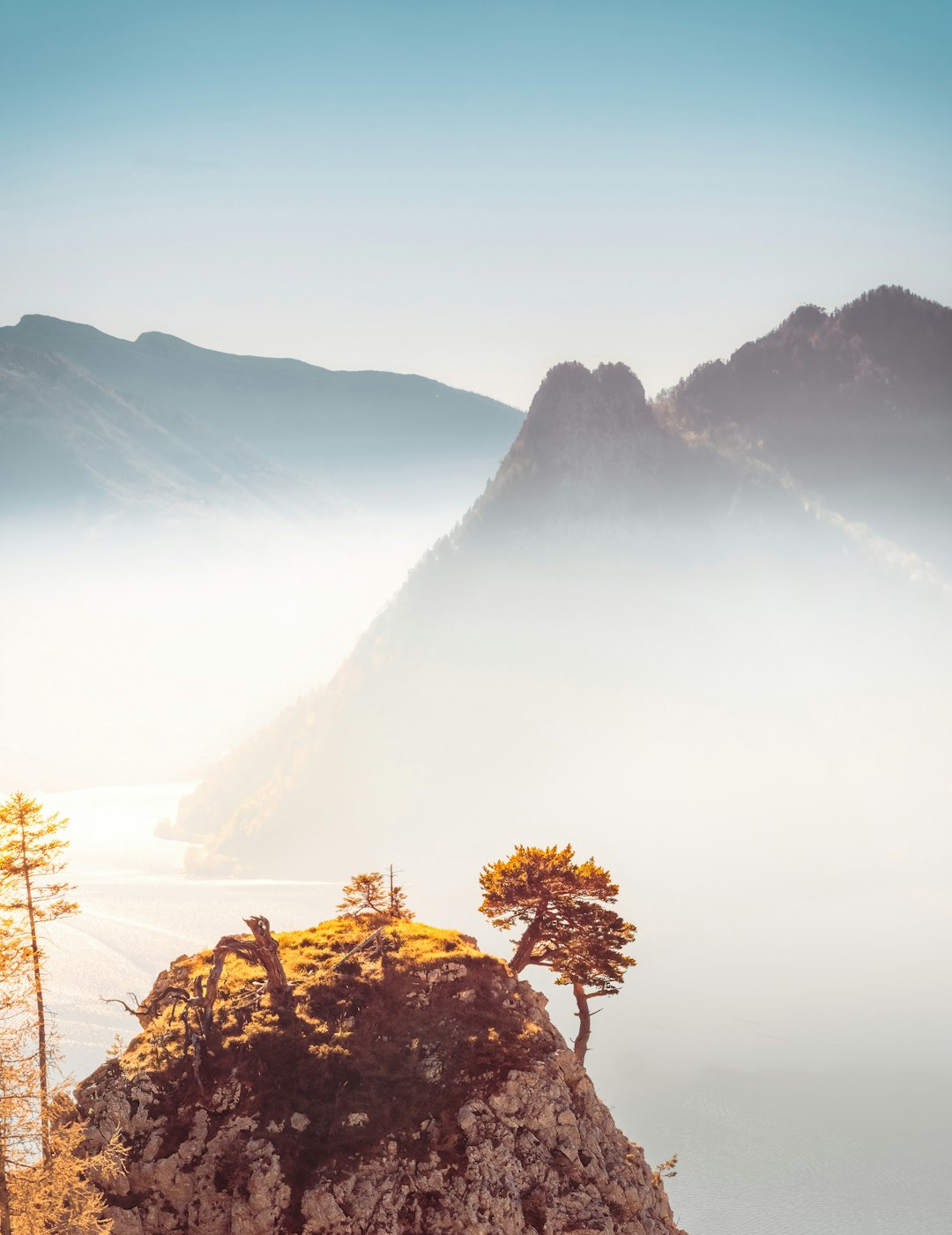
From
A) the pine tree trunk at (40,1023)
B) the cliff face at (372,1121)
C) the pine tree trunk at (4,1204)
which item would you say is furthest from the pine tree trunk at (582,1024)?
the pine tree trunk at (4,1204)

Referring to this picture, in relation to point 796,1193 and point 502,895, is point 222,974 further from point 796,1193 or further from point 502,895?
point 796,1193

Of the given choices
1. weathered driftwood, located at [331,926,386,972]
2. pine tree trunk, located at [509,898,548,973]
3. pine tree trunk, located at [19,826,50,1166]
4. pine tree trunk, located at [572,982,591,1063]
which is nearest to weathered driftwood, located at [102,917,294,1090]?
weathered driftwood, located at [331,926,386,972]

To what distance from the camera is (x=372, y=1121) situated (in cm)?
3288

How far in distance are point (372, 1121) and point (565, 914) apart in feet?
40.8

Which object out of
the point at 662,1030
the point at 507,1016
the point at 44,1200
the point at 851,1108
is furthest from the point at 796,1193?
the point at 44,1200

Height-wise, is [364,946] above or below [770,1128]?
above

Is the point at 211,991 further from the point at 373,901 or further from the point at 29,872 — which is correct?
the point at 373,901

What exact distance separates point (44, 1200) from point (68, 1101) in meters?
6.15

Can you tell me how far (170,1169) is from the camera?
32.5 m

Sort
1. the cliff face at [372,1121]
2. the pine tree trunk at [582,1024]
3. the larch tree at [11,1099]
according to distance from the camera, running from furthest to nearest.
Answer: the pine tree trunk at [582,1024]
the cliff face at [372,1121]
the larch tree at [11,1099]

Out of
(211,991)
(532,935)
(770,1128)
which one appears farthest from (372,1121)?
(770,1128)

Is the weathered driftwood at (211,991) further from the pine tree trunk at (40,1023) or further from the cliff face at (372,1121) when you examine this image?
the pine tree trunk at (40,1023)

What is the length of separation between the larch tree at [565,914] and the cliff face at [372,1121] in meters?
4.44

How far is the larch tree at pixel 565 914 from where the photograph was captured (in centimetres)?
4131
